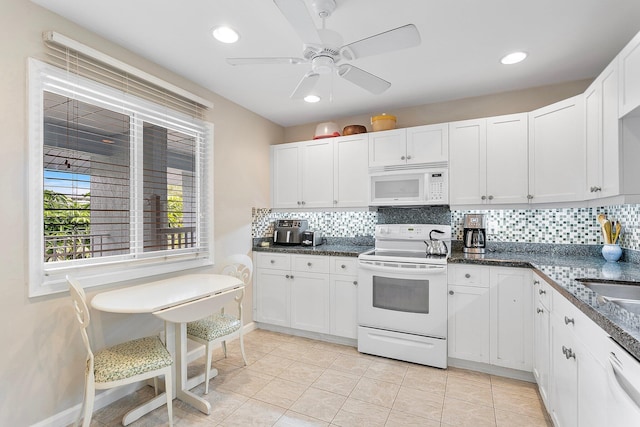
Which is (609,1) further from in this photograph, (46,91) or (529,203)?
(46,91)

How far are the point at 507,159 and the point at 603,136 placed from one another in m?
0.79

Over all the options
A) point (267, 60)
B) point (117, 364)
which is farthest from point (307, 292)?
point (267, 60)

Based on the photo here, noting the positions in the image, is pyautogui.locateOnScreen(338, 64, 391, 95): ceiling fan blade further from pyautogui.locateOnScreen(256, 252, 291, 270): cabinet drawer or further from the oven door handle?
pyautogui.locateOnScreen(256, 252, 291, 270): cabinet drawer

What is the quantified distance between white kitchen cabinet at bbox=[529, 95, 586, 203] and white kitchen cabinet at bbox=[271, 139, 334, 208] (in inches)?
77.9

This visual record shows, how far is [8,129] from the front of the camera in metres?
1.73

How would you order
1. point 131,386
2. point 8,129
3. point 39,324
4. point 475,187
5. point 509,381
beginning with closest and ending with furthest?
point 8,129
point 39,324
point 131,386
point 509,381
point 475,187

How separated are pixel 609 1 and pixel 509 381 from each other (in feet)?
8.77

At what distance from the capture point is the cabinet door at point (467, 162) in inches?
116

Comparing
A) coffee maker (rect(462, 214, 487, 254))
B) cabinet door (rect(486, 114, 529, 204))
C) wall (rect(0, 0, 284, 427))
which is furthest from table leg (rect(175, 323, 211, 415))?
cabinet door (rect(486, 114, 529, 204))

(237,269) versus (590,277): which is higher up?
(590,277)

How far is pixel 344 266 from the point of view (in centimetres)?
320

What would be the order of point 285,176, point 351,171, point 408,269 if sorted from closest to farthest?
point 408,269 < point 351,171 < point 285,176

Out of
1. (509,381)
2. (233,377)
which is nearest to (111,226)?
(233,377)

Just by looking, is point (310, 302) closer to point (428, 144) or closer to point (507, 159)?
point (428, 144)
